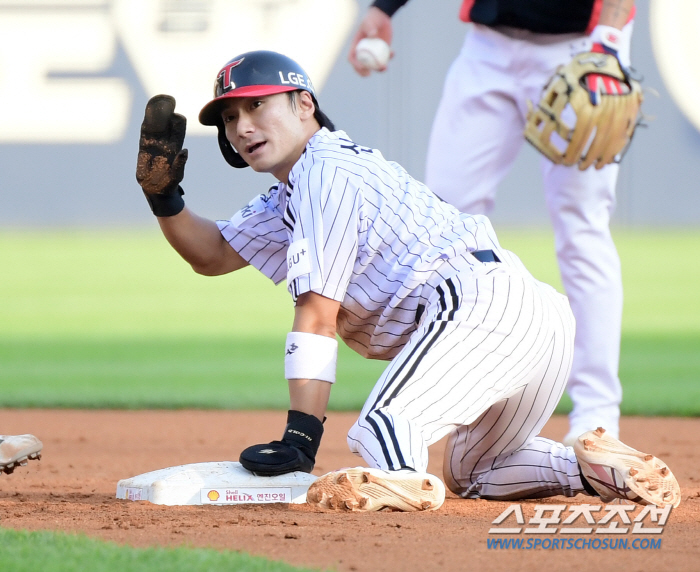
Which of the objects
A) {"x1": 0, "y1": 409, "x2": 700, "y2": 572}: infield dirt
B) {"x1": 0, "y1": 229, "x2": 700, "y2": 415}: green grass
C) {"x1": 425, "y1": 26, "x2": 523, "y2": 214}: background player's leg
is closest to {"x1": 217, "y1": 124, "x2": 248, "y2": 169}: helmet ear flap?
{"x1": 425, "y1": 26, "x2": 523, "y2": 214}: background player's leg

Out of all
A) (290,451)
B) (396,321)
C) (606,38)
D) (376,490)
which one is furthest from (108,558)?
(606,38)

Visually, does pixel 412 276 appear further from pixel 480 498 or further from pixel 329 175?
pixel 480 498

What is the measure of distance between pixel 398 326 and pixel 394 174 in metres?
0.37

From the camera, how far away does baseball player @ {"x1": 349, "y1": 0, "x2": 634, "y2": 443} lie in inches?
122

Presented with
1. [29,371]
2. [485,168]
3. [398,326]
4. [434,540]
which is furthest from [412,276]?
[29,371]

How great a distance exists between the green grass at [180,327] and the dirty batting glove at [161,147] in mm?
2481

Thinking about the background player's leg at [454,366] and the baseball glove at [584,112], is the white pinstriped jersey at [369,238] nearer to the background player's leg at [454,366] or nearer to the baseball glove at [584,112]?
the background player's leg at [454,366]

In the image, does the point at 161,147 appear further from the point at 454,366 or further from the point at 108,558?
the point at 108,558

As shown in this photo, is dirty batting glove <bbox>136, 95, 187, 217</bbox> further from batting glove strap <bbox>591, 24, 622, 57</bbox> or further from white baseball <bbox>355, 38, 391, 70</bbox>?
batting glove strap <bbox>591, 24, 622, 57</bbox>

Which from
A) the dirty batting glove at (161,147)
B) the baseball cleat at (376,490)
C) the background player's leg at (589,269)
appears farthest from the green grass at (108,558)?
the background player's leg at (589,269)

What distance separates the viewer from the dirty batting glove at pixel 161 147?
241cm

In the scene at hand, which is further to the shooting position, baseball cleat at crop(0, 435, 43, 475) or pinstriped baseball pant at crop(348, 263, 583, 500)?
baseball cleat at crop(0, 435, 43, 475)

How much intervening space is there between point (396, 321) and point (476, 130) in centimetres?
104

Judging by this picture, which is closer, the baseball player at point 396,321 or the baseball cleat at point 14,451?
the baseball player at point 396,321
